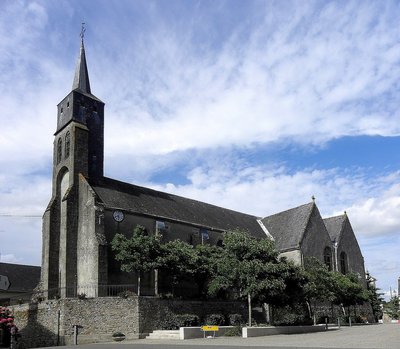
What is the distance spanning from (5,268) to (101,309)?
32.0 metres

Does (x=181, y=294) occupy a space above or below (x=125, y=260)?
below

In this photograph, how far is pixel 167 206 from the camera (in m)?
43.5

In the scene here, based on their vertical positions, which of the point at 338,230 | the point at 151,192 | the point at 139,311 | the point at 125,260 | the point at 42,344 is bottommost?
the point at 42,344

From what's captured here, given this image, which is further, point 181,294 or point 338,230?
point 338,230

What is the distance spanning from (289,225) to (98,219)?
2274 cm

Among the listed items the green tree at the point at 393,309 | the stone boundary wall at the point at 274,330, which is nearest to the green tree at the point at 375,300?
the green tree at the point at 393,309

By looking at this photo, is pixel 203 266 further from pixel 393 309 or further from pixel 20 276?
pixel 393 309

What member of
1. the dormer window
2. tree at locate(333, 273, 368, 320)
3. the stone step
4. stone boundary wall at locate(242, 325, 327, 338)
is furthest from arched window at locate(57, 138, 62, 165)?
tree at locate(333, 273, 368, 320)

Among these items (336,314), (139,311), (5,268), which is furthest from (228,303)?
(5,268)

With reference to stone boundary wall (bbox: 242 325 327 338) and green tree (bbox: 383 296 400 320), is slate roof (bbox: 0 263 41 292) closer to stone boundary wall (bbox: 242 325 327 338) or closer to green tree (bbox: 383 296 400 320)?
stone boundary wall (bbox: 242 325 327 338)

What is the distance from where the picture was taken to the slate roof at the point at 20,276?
54.9m

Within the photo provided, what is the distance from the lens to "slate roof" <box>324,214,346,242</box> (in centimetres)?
5208

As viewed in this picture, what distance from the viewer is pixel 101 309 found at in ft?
97.1

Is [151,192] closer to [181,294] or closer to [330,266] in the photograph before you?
[181,294]
